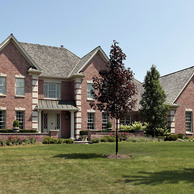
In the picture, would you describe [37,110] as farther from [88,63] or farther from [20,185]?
[20,185]

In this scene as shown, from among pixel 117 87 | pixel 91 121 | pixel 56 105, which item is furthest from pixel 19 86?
pixel 117 87

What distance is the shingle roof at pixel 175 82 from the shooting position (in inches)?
1219

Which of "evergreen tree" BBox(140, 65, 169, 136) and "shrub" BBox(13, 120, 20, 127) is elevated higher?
"evergreen tree" BBox(140, 65, 169, 136)

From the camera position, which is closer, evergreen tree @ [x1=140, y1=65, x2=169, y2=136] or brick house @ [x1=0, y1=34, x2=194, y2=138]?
brick house @ [x1=0, y1=34, x2=194, y2=138]

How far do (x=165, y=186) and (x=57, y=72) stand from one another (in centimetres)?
2251

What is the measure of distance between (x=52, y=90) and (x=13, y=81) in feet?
14.8

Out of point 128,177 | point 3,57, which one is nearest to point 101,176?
point 128,177

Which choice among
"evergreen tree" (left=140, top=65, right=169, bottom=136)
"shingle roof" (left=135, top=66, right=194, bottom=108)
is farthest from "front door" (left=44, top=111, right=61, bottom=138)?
"shingle roof" (left=135, top=66, right=194, bottom=108)

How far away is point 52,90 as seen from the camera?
28.9 m

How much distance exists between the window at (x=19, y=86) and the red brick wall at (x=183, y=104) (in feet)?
56.4

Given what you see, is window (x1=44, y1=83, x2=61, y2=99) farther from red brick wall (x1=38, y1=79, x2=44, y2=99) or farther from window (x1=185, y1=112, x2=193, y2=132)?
window (x1=185, y1=112, x2=193, y2=132)

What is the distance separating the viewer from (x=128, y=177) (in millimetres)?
9414

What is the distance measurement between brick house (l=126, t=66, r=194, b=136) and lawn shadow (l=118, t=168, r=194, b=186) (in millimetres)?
20557

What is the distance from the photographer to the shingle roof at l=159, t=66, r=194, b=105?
102ft
